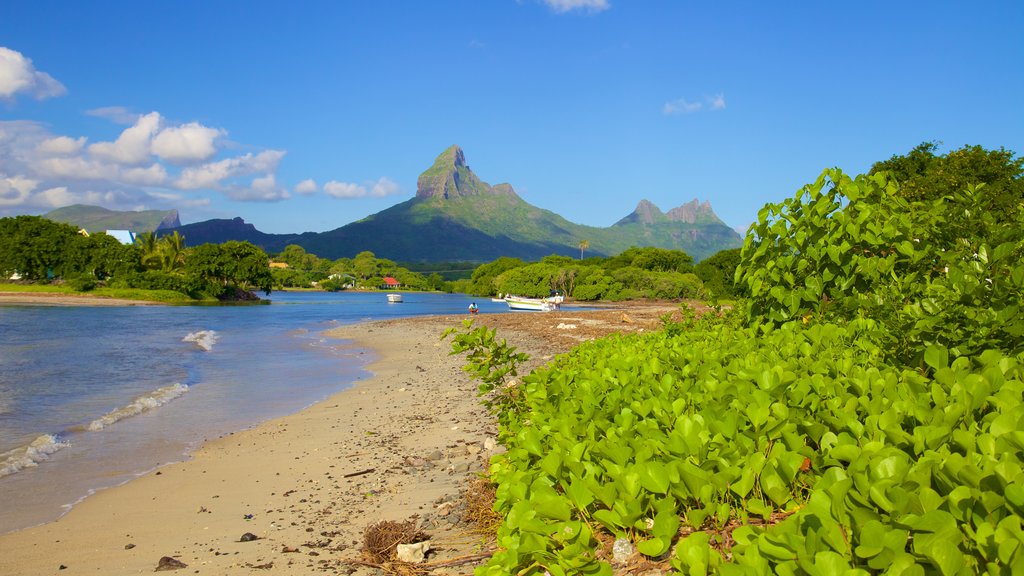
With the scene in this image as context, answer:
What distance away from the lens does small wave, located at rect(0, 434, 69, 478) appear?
8.56 meters

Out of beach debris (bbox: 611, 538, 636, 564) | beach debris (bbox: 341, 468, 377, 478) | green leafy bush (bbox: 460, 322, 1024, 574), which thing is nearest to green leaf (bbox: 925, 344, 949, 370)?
green leafy bush (bbox: 460, 322, 1024, 574)

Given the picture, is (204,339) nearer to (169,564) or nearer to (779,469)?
(169,564)

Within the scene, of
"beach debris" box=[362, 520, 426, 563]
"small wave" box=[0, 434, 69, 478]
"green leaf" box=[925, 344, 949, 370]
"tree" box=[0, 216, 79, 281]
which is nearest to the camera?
"green leaf" box=[925, 344, 949, 370]

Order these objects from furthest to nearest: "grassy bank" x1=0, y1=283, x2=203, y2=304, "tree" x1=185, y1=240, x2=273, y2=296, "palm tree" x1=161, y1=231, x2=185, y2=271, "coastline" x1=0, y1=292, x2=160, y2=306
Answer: "palm tree" x1=161, y1=231, x2=185, y2=271, "tree" x1=185, y1=240, x2=273, y2=296, "grassy bank" x1=0, y1=283, x2=203, y2=304, "coastline" x1=0, y1=292, x2=160, y2=306

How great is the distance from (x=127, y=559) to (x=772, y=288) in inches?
228

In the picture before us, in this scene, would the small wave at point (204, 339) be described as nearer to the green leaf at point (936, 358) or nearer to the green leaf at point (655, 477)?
the green leaf at point (655, 477)

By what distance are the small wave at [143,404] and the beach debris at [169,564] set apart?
7.52 meters

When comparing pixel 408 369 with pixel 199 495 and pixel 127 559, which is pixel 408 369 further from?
pixel 127 559

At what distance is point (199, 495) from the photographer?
23.4 feet

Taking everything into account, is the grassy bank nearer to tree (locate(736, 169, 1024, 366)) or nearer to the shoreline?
the shoreline

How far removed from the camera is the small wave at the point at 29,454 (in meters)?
8.56

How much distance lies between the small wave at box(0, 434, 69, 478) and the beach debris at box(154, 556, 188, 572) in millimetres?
4980

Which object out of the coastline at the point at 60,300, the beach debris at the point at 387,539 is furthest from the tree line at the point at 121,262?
the beach debris at the point at 387,539

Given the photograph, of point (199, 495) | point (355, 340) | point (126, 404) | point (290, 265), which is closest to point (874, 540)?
point (199, 495)
